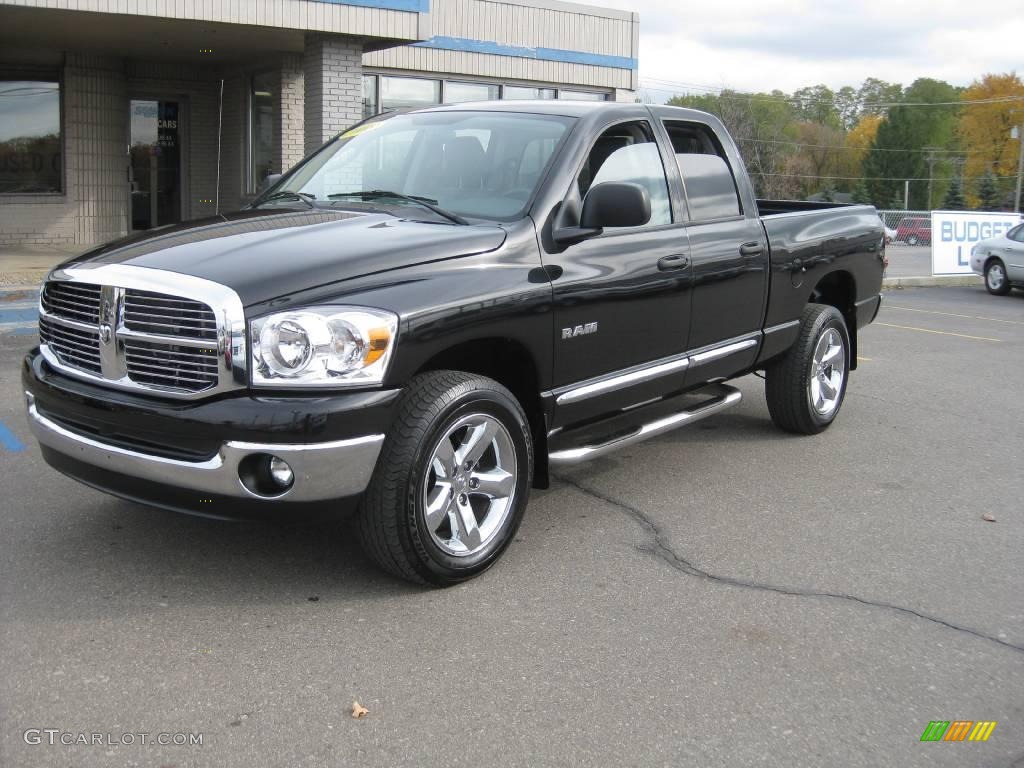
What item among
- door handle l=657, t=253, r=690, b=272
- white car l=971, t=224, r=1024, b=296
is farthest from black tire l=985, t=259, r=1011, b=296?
door handle l=657, t=253, r=690, b=272

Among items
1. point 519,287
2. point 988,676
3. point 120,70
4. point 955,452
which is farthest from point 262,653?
point 120,70

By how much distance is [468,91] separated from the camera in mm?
21141

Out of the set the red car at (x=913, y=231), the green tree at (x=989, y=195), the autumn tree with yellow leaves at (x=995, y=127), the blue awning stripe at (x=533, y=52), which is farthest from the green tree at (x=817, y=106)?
the blue awning stripe at (x=533, y=52)

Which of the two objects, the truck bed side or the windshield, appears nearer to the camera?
the windshield

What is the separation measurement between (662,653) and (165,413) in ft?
6.36

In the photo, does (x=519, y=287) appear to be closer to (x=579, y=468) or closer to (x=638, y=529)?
(x=638, y=529)

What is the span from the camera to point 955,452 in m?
6.74

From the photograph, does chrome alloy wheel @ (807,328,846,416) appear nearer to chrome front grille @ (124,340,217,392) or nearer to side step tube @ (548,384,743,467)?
side step tube @ (548,384,743,467)

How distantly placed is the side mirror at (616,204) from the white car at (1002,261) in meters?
16.4

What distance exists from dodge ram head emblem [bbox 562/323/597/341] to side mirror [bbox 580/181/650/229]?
455 millimetres

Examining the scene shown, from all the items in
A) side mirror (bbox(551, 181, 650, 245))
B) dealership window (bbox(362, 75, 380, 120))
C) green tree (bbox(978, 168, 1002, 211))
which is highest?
green tree (bbox(978, 168, 1002, 211))

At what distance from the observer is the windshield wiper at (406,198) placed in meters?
4.72

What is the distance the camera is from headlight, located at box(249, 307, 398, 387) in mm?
3674

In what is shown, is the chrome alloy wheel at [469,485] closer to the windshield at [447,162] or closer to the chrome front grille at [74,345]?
the windshield at [447,162]
